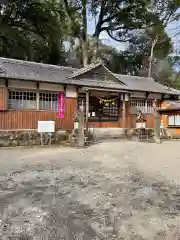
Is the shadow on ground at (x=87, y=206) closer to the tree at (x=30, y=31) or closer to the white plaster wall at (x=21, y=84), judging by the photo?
the white plaster wall at (x=21, y=84)

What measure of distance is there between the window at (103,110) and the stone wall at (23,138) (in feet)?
12.2

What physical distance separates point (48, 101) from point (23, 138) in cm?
273

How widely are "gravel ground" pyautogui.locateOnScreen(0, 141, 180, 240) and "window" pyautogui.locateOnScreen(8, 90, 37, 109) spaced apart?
6.29m

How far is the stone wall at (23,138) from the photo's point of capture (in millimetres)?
15102

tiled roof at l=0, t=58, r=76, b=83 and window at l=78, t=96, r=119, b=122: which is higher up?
tiled roof at l=0, t=58, r=76, b=83

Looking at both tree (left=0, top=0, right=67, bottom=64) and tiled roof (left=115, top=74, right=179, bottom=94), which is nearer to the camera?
tiled roof (left=115, top=74, right=179, bottom=94)

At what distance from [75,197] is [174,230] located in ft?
7.38

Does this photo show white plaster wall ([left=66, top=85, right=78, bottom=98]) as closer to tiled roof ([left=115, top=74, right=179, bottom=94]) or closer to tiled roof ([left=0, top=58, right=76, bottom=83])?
tiled roof ([left=0, top=58, right=76, bottom=83])

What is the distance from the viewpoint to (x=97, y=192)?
631 centimetres

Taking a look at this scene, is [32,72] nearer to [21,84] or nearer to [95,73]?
[21,84]

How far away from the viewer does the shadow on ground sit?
4.25 meters

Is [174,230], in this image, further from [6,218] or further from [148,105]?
[148,105]

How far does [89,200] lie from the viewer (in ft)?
18.8

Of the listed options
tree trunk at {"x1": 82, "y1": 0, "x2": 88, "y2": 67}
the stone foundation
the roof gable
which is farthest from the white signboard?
tree trunk at {"x1": 82, "y1": 0, "x2": 88, "y2": 67}
